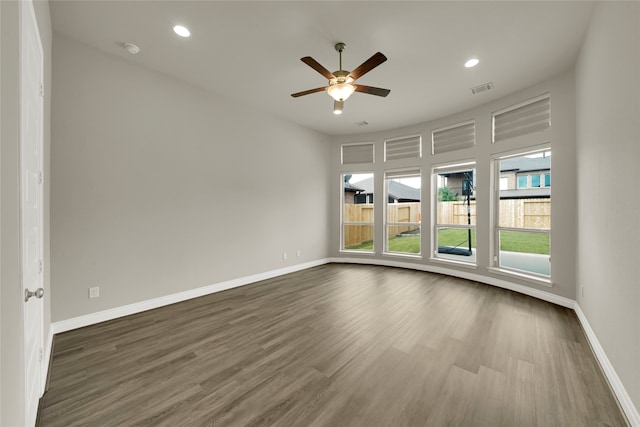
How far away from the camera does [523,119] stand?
4.01 metres

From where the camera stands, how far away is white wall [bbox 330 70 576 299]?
11.3 feet

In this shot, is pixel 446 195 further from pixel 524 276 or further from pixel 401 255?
pixel 524 276

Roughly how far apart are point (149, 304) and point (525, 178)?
19.2 feet

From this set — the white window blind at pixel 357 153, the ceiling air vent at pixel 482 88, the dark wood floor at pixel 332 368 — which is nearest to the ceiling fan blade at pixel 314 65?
the ceiling air vent at pixel 482 88

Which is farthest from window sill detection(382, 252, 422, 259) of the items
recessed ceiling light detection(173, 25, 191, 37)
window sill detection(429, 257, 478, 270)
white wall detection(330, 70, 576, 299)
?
recessed ceiling light detection(173, 25, 191, 37)

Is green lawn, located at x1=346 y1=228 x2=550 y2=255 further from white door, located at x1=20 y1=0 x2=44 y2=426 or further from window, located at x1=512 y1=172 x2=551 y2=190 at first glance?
white door, located at x1=20 y1=0 x2=44 y2=426

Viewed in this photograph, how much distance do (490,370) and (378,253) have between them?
13.3ft

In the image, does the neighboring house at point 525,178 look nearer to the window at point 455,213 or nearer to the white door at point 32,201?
the window at point 455,213

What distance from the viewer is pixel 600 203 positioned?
2.33 m

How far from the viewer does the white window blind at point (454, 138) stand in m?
4.78

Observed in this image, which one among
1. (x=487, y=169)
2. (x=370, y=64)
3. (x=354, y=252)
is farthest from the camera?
(x=354, y=252)

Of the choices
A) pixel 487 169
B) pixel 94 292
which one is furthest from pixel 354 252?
pixel 94 292

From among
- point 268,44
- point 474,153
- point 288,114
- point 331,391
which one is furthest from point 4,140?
point 474,153

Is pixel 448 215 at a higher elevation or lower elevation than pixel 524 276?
higher
